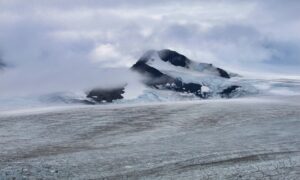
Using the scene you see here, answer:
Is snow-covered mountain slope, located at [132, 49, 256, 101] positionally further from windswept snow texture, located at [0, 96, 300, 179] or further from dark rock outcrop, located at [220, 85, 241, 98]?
windswept snow texture, located at [0, 96, 300, 179]

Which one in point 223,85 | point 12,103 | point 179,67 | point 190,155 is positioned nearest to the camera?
point 190,155

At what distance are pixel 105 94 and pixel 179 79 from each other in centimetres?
2097

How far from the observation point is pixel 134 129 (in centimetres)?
3934

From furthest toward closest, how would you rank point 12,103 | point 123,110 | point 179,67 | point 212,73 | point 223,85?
point 179,67 < point 212,73 < point 223,85 < point 12,103 < point 123,110

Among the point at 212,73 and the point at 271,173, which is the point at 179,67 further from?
the point at 271,173

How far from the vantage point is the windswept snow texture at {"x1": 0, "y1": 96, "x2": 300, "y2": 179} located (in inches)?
880

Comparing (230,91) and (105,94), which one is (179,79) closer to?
(105,94)

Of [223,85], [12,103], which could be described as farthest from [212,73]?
[12,103]

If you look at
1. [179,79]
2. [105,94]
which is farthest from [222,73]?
[105,94]

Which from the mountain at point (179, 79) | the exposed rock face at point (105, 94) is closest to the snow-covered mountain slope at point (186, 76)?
the mountain at point (179, 79)

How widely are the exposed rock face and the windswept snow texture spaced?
3909 inches

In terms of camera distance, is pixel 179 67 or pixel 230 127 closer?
pixel 230 127

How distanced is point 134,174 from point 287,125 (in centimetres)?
1908

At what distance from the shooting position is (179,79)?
159m
